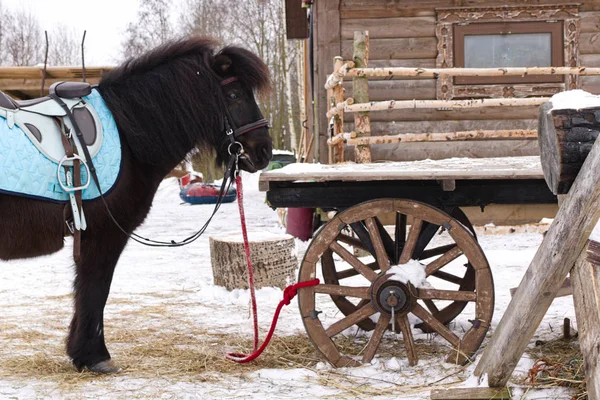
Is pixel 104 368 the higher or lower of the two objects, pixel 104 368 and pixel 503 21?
the lower

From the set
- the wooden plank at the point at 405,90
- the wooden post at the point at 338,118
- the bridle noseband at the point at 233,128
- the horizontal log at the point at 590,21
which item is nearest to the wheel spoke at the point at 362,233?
the bridle noseband at the point at 233,128

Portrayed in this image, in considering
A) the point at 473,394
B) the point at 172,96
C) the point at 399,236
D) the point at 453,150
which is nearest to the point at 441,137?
the point at 453,150

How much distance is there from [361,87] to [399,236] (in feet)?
10.9

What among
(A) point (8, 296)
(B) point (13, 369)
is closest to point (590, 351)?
(B) point (13, 369)

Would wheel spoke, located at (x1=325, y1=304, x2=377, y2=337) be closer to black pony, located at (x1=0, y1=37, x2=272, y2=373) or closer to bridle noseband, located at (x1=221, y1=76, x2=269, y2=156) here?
black pony, located at (x1=0, y1=37, x2=272, y2=373)

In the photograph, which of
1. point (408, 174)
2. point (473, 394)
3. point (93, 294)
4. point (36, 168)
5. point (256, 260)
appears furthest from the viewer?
point (256, 260)

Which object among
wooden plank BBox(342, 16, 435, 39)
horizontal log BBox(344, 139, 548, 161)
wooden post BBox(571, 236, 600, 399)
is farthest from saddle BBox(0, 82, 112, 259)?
wooden plank BBox(342, 16, 435, 39)

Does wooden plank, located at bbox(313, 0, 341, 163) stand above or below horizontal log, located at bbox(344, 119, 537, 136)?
above

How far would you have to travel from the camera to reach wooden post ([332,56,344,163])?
7.47 m

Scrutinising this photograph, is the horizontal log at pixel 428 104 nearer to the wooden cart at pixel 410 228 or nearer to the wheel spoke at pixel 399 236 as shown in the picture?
the wheel spoke at pixel 399 236

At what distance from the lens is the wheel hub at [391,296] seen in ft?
11.5

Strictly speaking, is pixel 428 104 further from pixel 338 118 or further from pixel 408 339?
pixel 408 339

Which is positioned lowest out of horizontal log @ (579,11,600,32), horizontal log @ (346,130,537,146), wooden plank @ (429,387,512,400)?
wooden plank @ (429,387,512,400)

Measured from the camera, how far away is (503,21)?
347 inches
